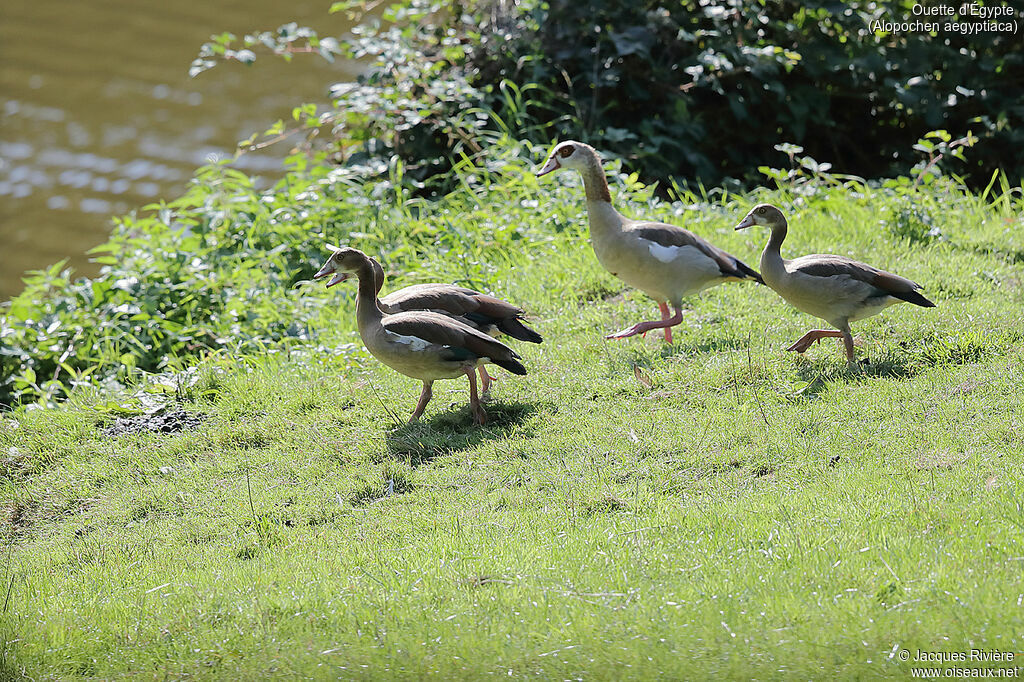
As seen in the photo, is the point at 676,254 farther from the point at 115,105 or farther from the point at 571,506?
the point at 115,105

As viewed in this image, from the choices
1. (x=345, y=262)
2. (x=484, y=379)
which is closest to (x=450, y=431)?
(x=484, y=379)

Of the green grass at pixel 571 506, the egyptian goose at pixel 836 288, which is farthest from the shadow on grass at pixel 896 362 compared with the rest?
the egyptian goose at pixel 836 288

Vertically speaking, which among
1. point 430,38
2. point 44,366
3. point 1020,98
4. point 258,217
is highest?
point 430,38

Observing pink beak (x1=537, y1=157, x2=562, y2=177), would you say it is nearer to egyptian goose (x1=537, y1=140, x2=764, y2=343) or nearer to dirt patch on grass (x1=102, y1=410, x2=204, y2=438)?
egyptian goose (x1=537, y1=140, x2=764, y2=343)

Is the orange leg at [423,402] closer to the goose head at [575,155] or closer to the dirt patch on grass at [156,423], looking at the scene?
the dirt patch on grass at [156,423]

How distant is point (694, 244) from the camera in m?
7.07

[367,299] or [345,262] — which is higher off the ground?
[345,262]

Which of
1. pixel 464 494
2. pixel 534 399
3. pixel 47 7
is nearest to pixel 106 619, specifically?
pixel 464 494

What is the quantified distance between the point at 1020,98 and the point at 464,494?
27.7ft

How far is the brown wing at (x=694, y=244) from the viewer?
705cm

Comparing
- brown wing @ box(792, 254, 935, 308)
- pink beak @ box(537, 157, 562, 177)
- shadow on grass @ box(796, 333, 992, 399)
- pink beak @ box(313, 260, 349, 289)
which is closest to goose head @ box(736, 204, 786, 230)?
brown wing @ box(792, 254, 935, 308)

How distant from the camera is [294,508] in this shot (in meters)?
5.72

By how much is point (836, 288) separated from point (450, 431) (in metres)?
2.40

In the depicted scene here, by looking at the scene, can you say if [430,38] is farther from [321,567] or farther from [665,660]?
[665,660]
